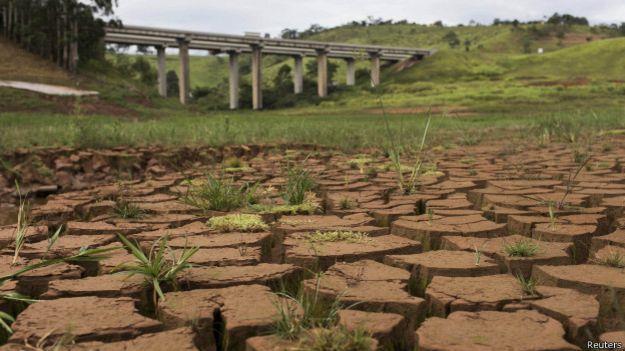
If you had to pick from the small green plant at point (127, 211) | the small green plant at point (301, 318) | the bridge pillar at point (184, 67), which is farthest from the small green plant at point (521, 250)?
the bridge pillar at point (184, 67)

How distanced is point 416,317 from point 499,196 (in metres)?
2.06

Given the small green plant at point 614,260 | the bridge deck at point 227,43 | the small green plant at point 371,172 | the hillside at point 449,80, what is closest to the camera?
the small green plant at point 614,260

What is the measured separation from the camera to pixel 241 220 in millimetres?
2881

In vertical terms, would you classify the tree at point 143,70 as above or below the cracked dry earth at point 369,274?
above

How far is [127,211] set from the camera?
3.20 m

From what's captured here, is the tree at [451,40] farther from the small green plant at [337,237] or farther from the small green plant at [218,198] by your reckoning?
the small green plant at [337,237]

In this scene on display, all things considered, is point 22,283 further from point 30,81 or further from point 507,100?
point 507,100

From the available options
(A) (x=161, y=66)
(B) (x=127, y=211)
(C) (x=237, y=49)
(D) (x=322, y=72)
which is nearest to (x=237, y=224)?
(B) (x=127, y=211)

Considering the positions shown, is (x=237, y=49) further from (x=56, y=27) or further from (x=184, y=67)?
(x=56, y=27)

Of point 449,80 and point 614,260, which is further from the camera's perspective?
point 449,80

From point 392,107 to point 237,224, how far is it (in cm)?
2732

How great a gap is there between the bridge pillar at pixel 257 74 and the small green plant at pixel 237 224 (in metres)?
43.3

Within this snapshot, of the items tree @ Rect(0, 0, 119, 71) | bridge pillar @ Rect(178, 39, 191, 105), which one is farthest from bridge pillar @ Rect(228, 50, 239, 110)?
tree @ Rect(0, 0, 119, 71)

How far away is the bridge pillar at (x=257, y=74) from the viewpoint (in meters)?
45.5
